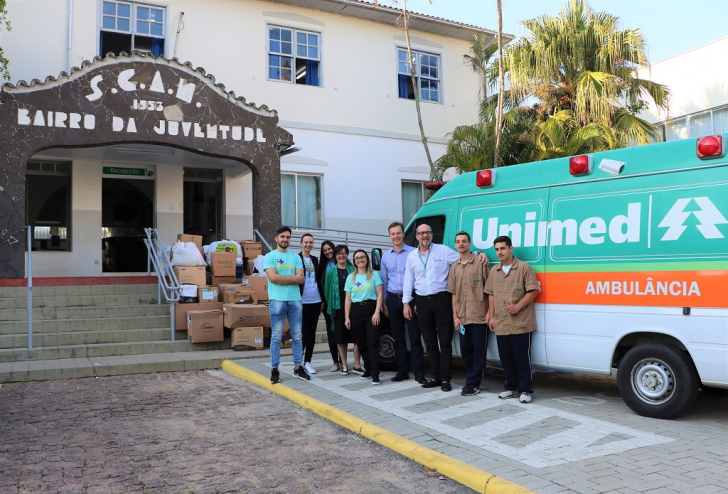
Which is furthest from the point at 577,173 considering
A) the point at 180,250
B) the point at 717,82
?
the point at 717,82

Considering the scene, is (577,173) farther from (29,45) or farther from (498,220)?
(29,45)

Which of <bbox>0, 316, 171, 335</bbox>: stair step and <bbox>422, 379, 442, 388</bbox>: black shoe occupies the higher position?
<bbox>0, 316, 171, 335</bbox>: stair step

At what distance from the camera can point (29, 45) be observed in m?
14.1

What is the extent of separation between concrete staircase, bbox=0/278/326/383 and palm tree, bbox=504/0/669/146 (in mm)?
8145

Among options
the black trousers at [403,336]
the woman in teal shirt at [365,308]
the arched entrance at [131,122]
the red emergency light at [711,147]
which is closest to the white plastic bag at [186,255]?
the arched entrance at [131,122]

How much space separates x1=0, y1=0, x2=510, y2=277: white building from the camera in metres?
14.5

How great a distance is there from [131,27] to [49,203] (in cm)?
463

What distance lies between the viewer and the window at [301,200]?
55.0 feet

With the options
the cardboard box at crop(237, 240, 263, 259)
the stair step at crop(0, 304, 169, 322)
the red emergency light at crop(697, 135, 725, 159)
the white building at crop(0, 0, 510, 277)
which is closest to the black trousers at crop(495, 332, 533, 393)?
the red emergency light at crop(697, 135, 725, 159)

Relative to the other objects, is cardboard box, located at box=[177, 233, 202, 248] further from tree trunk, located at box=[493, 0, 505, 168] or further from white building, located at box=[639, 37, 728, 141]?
white building, located at box=[639, 37, 728, 141]

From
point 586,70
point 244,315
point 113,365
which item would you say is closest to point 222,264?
point 244,315

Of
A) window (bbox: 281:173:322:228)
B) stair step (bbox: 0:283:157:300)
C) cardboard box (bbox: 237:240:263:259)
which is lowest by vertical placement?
Result: stair step (bbox: 0:283:157:300)

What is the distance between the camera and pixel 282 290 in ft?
26.1

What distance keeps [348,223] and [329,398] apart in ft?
34.7
